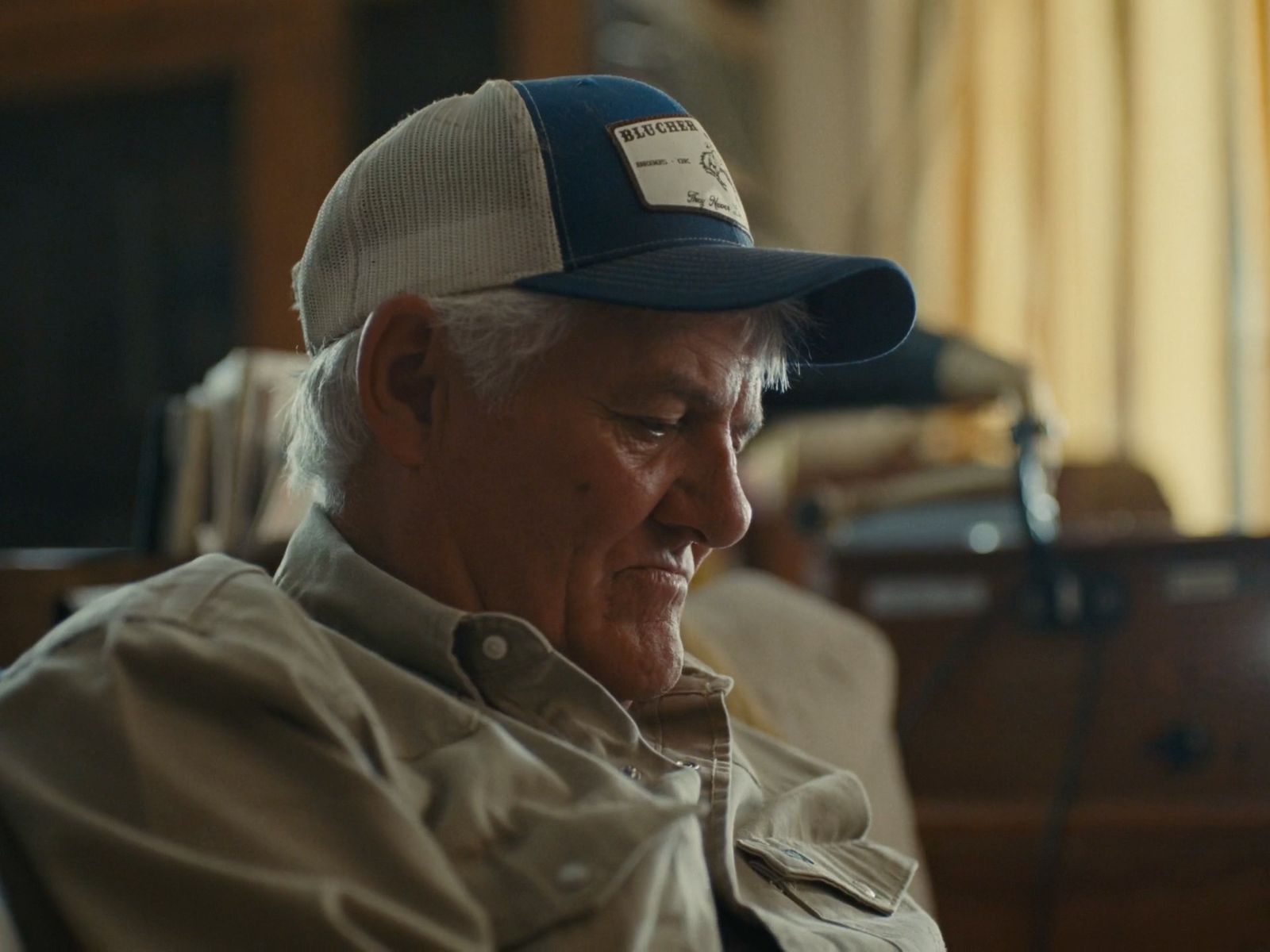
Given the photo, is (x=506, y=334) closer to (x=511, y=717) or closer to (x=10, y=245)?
(x=511, y=717)

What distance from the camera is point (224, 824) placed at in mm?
684

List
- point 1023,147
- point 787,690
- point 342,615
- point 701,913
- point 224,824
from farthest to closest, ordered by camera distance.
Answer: point 1023,147, point 787,690, point 342,615, point 701,913, point 224,824

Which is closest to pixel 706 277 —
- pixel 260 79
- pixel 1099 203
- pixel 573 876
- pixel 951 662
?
pixel 573 876

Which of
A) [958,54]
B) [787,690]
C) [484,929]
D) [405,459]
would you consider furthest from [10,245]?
[484,929]

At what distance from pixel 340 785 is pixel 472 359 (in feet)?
0.96

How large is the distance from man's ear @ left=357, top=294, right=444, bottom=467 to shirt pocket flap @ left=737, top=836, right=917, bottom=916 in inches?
13.6

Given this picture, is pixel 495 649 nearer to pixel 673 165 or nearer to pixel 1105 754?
pixel 673 165

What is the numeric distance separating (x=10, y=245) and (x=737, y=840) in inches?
152

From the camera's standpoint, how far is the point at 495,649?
34.4 inches

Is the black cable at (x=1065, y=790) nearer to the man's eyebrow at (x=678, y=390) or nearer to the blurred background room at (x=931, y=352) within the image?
the blurred background room at (x=931, y=352)

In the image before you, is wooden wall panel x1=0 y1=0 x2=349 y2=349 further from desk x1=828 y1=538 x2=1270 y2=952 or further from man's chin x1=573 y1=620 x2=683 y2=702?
→ man's chin x1=573 y1=620 x2=683 y2=702

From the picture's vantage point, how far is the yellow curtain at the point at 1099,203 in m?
3.09

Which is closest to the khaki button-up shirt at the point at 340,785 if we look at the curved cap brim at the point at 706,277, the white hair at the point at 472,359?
the white hair at the point at 472,359

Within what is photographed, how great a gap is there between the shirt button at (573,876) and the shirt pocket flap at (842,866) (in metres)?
0.26
